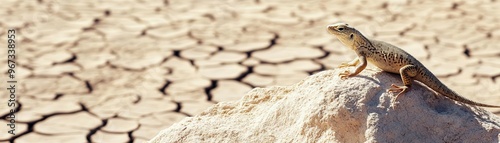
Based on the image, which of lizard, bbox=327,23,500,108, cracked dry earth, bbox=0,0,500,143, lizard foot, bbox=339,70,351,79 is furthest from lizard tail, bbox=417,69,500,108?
cracked dry earth, bbox=0,0,500,143

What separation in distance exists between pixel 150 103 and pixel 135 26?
1.60 meters

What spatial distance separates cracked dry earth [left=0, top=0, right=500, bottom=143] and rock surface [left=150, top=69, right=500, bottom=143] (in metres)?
1.63

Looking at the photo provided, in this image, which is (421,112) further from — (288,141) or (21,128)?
(21,128)

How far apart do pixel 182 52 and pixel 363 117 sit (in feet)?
10.6

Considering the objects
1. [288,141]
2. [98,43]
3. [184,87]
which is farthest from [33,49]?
[288,141]

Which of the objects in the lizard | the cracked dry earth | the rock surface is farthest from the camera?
the cracked dry earth

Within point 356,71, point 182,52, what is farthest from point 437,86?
point 182,52

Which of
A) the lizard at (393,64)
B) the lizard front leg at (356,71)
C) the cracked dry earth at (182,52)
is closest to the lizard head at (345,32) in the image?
the lizard at (393,64)

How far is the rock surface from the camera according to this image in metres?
2.31

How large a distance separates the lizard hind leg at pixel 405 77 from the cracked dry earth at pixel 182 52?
6.07ft

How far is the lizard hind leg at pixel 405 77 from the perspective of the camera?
237 cm

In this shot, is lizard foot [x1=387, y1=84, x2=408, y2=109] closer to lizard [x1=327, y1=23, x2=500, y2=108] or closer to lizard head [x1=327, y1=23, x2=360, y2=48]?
lizard [x1=327, y1=23, x2=500, y2=108]

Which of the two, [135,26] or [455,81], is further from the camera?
[135,26]

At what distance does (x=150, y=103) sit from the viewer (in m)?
4.51
